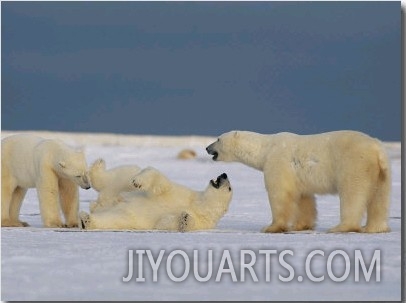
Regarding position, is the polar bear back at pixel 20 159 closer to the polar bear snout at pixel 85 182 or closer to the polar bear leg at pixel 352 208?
the polar bear snout at pixel 85 182

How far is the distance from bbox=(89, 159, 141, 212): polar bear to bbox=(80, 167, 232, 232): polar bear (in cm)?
29

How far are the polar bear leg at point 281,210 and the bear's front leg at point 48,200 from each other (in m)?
1.95

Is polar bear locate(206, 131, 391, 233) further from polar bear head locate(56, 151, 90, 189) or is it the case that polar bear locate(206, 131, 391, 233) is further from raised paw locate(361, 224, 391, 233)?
polar bear head locate(56, 151, 90, 189)

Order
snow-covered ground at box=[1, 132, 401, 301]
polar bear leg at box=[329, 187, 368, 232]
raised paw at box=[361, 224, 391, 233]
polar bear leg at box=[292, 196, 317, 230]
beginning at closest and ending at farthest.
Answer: snow-covered ground at box=[1, 132, 401, 301]
polar bear leg at box=[329, 187, 368, 232]
raised paw at box=[361, 224, 391, 233]
polar bear leg at box=[292, 196, 317, 230]

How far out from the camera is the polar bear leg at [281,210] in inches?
316

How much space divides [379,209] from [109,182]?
2419 millimetres

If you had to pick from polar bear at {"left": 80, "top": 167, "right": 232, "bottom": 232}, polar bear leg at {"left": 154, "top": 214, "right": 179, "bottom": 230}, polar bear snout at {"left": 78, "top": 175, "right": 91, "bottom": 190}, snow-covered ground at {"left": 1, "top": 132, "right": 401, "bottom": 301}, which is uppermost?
polar bear snout at {"left": 78, "top": 175, "right": 91, "bottom": 190}

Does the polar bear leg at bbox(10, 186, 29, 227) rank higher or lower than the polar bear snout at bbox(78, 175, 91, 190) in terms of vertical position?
lower

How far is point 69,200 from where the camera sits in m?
8.87

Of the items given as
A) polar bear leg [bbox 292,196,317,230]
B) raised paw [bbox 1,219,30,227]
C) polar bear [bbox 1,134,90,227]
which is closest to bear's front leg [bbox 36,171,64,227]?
polar bear [bbox 1,134,90,227]

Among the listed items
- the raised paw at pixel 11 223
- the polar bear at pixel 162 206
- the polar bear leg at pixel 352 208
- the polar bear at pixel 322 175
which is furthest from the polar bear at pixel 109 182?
the polar bear leg at pixel 352 208

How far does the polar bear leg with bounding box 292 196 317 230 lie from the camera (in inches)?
330

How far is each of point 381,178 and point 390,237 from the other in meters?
0.74

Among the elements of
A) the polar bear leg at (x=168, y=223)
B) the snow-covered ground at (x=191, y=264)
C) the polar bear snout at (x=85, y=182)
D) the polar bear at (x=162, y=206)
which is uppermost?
the polar bear snout at (x=85, y=182)
